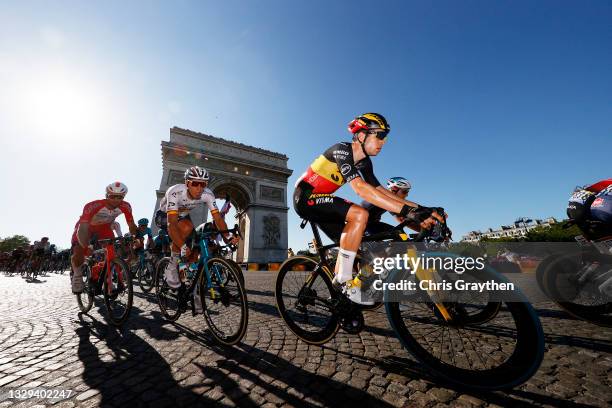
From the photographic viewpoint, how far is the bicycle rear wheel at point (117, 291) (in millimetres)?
3332

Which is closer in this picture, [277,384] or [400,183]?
[277,384]

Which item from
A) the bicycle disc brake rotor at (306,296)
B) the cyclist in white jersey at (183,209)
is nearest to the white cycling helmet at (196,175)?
the cyclist in white jersey at (183,209)

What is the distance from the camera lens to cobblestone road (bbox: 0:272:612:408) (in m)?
1.53

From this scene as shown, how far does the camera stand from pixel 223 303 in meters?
2.71

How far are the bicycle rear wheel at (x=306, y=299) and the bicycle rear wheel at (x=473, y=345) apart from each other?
2.19 feet

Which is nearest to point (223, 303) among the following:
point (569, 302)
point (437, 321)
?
point (437, 321)

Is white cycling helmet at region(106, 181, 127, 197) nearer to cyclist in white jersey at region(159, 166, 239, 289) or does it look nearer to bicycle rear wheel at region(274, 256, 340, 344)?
cyclist in white jersey at region(159, 166, 239, 289)

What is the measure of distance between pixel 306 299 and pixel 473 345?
1.42 m

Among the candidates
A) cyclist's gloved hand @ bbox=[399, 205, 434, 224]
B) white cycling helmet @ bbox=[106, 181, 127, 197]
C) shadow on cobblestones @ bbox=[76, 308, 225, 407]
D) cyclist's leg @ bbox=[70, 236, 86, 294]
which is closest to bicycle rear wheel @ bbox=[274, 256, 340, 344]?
cyclist's gloved hand @ bbox=[399, 205, 434, 224]

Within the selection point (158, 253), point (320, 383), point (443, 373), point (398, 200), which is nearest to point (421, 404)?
point (443, 373)

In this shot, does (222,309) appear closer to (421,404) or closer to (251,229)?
(421,404)

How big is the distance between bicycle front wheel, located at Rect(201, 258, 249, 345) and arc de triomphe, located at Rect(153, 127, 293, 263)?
2295 centimetres

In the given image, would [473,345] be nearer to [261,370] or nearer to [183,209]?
[261,370]

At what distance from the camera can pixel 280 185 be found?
Answer: 1169 inches
